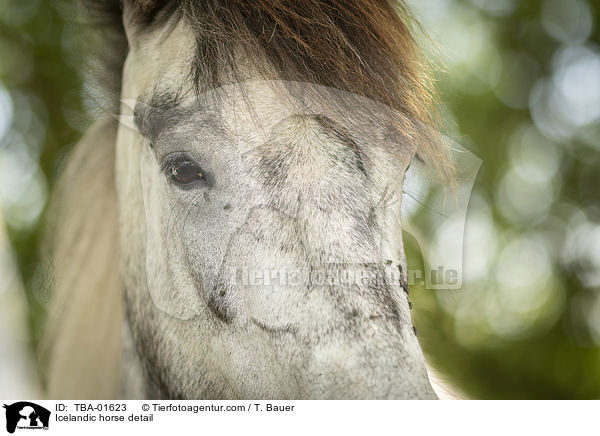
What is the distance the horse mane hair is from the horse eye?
0.09m

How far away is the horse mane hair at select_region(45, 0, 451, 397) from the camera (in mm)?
484

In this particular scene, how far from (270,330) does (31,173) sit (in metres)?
0.54

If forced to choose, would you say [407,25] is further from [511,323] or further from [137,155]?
[511,323]
